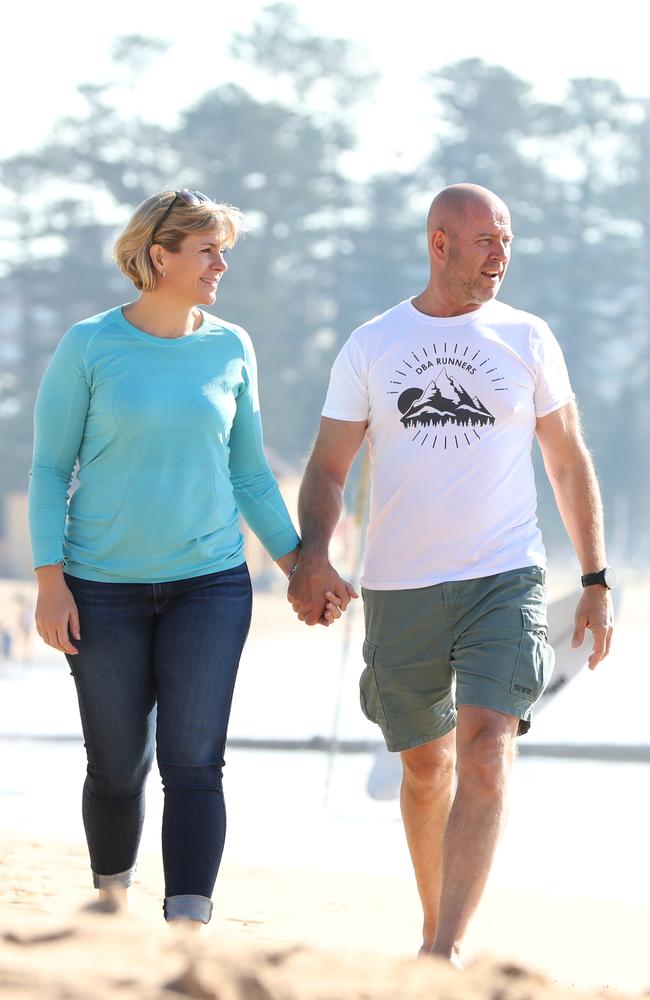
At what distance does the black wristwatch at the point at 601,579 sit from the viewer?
13.5ft

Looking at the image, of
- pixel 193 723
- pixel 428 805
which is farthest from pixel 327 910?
pixel 193 723

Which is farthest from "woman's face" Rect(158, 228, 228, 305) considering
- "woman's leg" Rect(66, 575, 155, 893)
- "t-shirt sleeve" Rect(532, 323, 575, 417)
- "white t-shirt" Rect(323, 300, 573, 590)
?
"t-shirt sleeve" Rect(532, 323, 575, 417)

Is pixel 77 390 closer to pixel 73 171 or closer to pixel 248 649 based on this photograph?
pixel 248 649

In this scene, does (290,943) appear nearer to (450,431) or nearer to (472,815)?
(472,815)

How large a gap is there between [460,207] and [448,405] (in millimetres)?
524

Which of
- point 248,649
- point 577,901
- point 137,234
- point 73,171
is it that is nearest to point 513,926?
point 577,901

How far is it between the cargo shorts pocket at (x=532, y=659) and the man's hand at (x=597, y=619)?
10 cm

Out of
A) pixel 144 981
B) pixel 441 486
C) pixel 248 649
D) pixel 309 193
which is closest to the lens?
pixel 144 981

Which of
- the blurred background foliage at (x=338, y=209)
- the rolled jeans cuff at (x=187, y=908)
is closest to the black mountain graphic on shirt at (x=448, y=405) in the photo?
the rolled jeans cuff at (x=187, y=908)

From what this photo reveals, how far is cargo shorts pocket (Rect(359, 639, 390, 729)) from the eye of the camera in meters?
4.17

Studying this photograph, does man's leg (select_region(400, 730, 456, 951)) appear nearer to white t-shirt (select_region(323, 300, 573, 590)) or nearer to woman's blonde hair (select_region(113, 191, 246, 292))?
white t-shirt (select_region(323, 300, 573, 590))

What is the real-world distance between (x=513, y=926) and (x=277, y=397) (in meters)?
52.3

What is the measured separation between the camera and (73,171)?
200 feet

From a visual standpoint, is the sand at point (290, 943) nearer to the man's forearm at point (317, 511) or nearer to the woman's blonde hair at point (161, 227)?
the man's forearm at point (317, 511)
